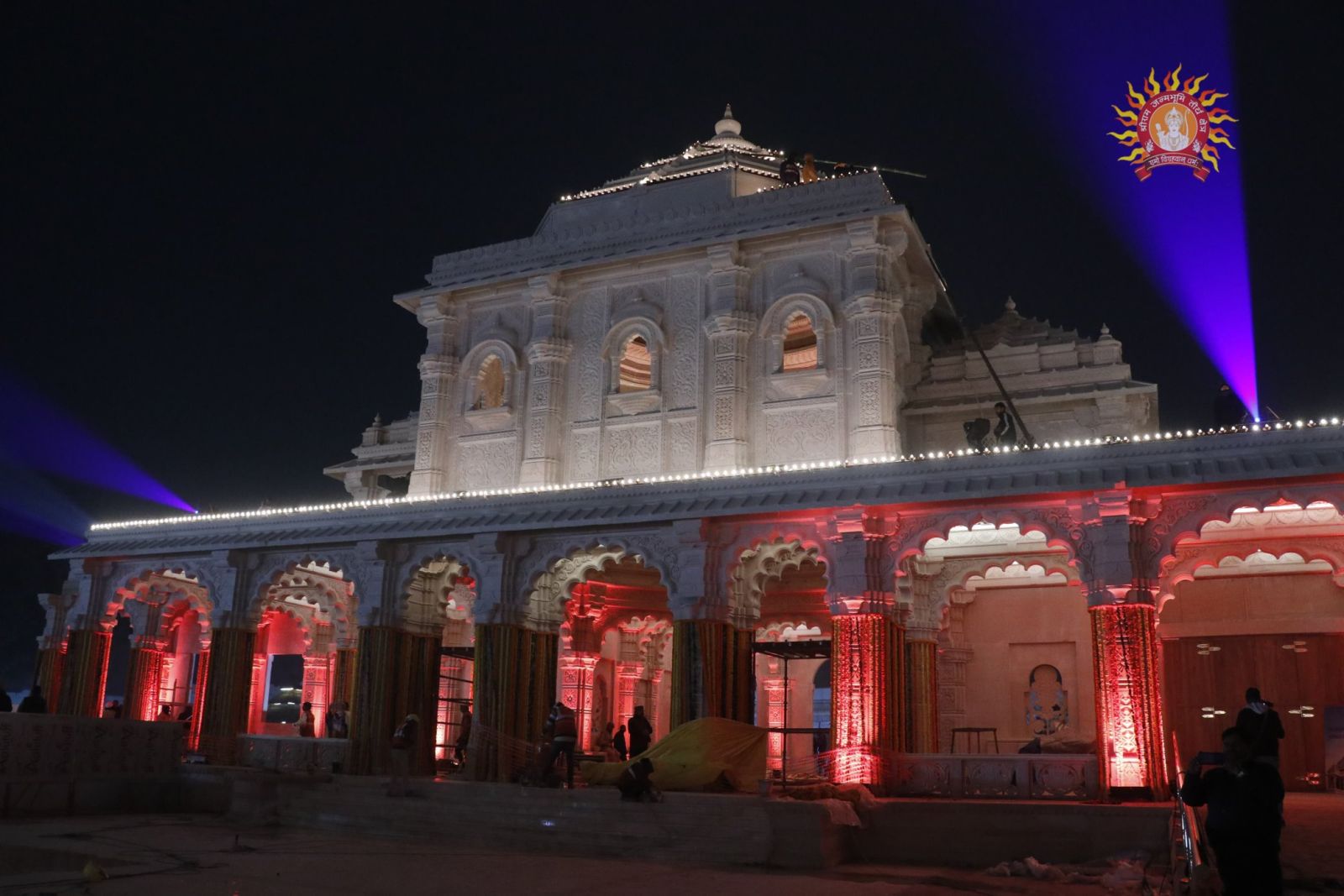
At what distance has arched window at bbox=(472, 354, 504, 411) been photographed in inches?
906

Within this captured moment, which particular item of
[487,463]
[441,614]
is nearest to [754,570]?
[441,614]

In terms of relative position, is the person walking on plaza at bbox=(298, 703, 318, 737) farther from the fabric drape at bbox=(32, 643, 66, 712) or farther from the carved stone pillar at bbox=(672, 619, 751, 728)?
the carved stone pillar at bbox=(672, 619, 751, 728)

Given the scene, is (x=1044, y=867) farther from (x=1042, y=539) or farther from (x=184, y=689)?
(x=184, y=689)

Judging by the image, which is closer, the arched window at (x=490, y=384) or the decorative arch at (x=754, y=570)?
the decorative arch at (x=754, y=570)

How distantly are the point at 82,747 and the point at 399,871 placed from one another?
7191 millimetres

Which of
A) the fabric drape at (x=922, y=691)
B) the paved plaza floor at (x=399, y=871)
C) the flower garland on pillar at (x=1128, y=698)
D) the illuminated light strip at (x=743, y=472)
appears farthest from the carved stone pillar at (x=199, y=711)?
the flower garland on pillar at (x=1128, y=698)

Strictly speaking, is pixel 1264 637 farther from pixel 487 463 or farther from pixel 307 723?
pixel 307 723

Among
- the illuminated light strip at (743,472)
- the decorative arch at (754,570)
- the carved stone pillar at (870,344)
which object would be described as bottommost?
the decorative arch at (754,570)

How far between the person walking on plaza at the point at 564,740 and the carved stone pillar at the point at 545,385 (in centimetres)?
651

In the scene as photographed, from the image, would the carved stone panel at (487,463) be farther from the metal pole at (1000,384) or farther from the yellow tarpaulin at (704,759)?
the metal pole at (1000,384)

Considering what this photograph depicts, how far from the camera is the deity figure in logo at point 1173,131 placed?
19359 millimetres

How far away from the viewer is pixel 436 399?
75.9 feet

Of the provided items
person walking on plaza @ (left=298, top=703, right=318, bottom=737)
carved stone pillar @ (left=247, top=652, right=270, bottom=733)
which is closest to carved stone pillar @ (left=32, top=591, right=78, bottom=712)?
person walking on plaza @ (left=298, top=703, right=318, bottom=737)

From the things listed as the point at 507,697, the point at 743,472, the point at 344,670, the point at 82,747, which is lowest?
the point at 82,747
